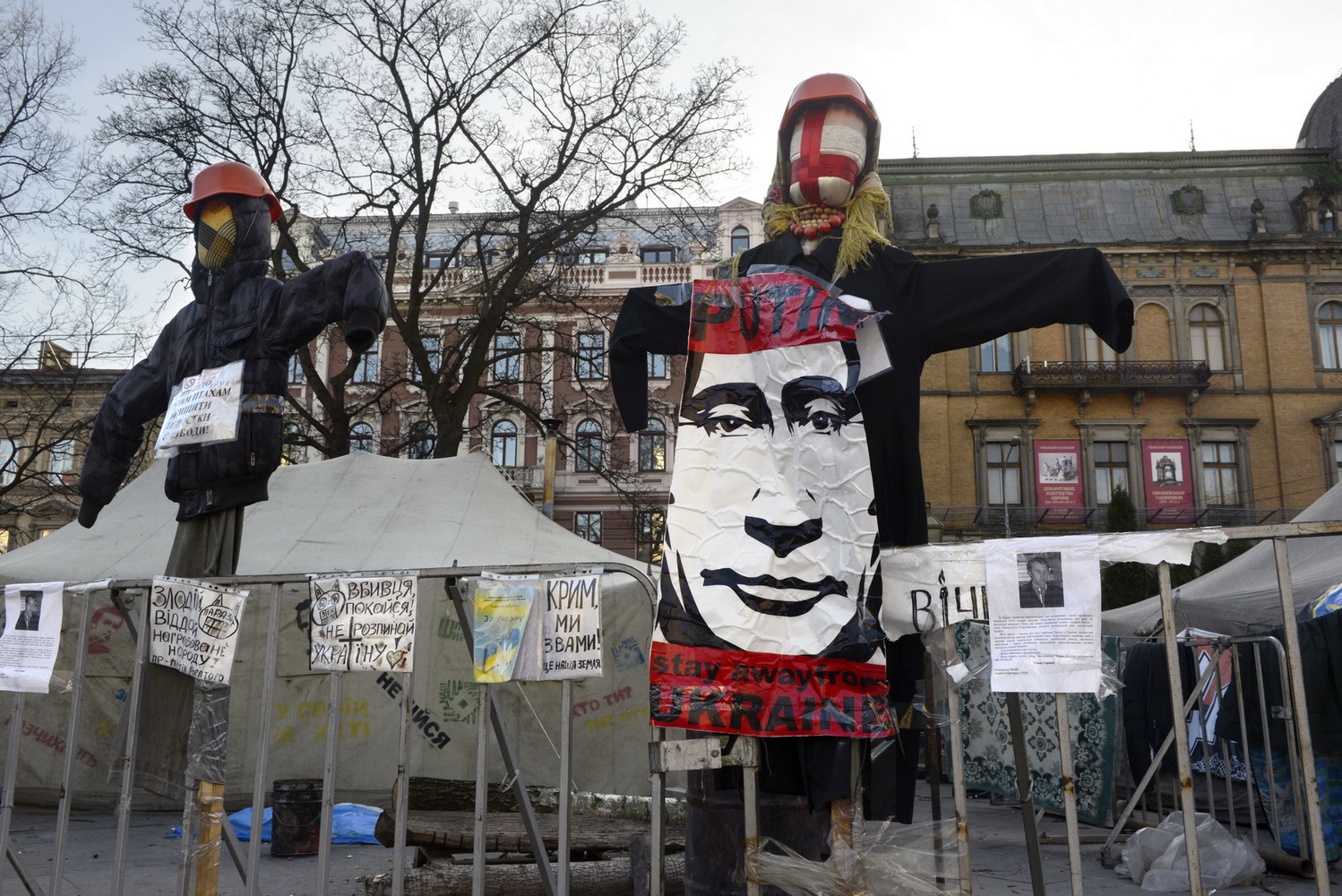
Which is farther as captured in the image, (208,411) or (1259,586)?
(1259,586)

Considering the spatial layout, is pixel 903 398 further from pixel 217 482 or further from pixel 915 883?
pixel 217 482

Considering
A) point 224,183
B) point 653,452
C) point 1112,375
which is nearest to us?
point 224,183

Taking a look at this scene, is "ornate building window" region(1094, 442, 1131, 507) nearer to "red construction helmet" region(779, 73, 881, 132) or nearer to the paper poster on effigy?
"red construction helmet" region(779, 73, 881, 132)

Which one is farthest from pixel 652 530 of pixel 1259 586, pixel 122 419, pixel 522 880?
pixel 122 419

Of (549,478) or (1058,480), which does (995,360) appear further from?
(549,478)

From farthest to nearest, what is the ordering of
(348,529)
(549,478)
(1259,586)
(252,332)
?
(549,478) < (348,529) < (1259,586) < (252,332)

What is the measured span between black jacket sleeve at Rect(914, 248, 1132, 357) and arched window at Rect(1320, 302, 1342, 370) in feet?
107

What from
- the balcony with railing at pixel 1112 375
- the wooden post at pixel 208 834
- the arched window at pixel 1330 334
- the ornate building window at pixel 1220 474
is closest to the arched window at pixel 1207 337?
the balcony with railing at pixel 1112 375

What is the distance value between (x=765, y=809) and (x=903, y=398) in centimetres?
149

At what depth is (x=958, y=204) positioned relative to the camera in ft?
105

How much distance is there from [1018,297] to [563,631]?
1.97m

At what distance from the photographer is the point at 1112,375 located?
29984 mm

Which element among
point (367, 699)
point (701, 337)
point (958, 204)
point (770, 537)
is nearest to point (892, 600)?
point (770, 537)

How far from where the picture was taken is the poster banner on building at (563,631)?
11.8 ft
